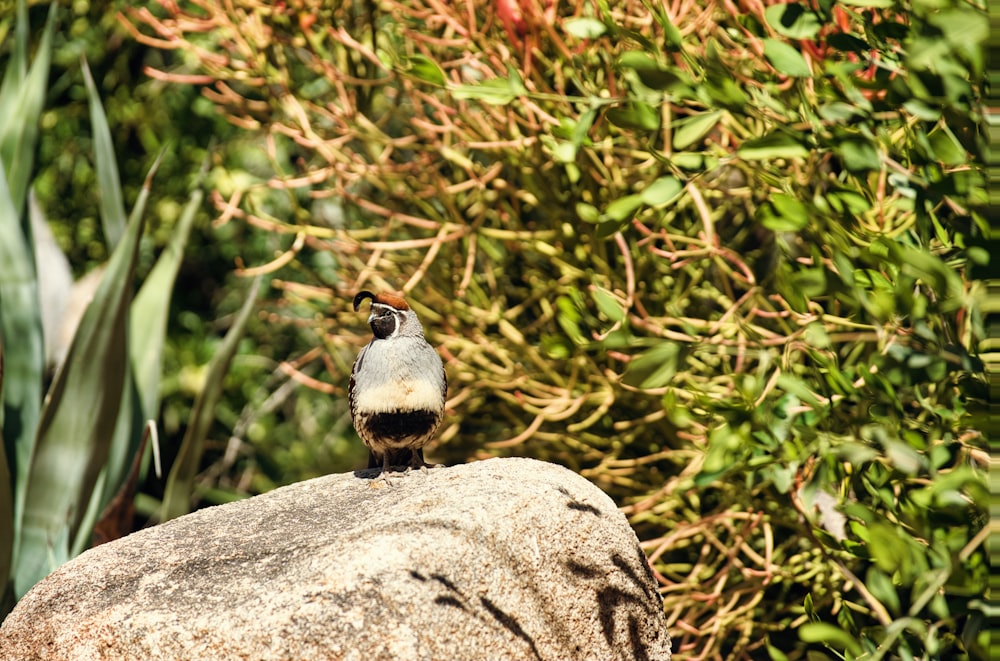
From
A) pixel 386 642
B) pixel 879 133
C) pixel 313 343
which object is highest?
pixel 879 133

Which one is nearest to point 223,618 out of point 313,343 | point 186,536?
point 186,536

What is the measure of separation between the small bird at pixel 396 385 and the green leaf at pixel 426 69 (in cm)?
114

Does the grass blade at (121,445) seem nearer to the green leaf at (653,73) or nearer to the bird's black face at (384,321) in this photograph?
the bird's black face at (384,321)

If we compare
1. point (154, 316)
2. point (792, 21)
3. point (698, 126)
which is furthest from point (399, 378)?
point (154, 316)

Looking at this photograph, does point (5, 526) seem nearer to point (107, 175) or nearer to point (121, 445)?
point (121, 445)

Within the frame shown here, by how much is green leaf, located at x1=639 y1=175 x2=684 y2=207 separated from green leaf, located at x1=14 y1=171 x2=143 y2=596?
265cm

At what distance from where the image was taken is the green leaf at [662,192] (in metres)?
1.79

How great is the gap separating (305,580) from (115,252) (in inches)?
86.8

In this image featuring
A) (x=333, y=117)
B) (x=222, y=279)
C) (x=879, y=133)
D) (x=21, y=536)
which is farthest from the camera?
(x=222, y=279)

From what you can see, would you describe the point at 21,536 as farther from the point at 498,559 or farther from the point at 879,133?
the point at 879,133

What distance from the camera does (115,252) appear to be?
4.11 meters

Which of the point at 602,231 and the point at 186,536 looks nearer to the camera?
the point at 602,231

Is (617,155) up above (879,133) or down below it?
below

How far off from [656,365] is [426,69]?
0.76 metres
